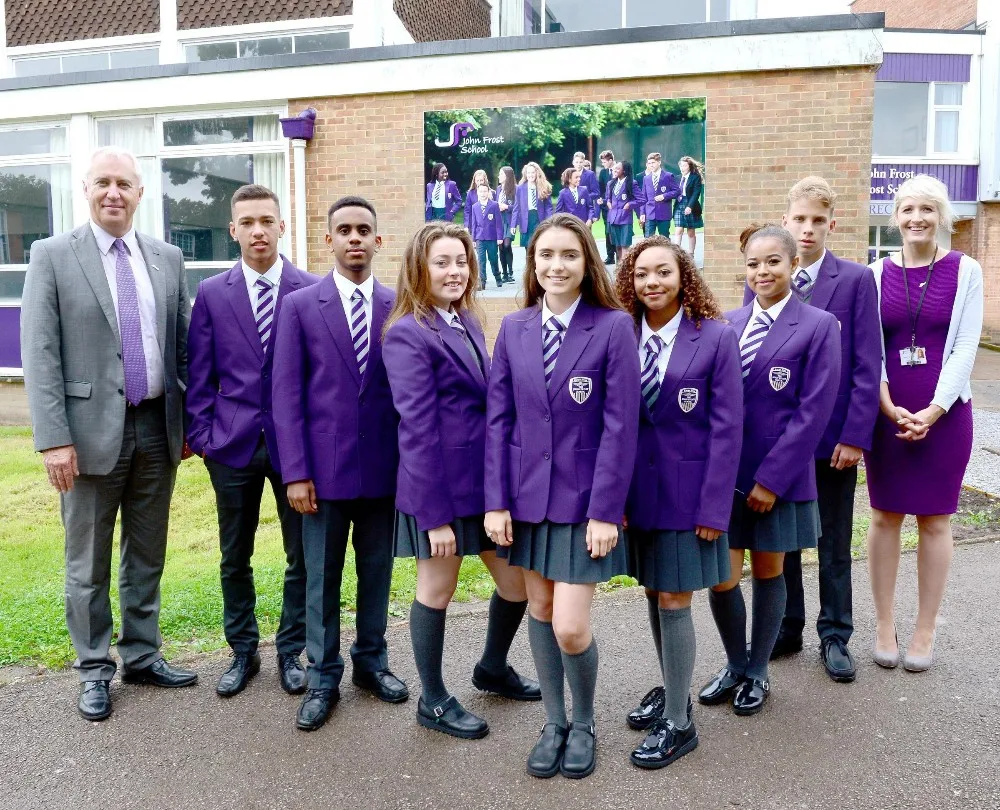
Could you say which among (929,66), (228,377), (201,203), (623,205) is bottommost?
(228,377)

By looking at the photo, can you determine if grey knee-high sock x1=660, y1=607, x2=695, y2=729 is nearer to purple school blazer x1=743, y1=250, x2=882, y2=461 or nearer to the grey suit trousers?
purple school blazer x1=743, y1=250, x2=882, y2=461

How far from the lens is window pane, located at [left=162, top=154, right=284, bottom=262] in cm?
1238

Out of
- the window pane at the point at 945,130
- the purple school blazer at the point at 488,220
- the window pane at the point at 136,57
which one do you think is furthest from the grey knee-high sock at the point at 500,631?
the window pane at the point at 945,130

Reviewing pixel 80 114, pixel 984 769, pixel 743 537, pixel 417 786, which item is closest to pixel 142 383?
pixel 417 786

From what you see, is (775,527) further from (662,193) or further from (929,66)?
(929,66)

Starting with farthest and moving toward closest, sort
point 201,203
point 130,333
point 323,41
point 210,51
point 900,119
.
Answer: point 900,119 < point 210,51 < point 323,41 < point 201,203 < point 130,333

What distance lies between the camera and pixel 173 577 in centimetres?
592

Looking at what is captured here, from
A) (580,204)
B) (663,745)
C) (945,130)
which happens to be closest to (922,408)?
(663,745)

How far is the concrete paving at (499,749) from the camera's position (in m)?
3.19

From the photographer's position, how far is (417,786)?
327cm

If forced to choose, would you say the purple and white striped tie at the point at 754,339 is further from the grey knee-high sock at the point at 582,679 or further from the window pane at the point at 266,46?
the window pane at the point at 266,46

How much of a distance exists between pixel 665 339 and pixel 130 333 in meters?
2.34

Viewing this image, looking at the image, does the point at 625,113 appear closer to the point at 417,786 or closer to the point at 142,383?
the point at 142,383

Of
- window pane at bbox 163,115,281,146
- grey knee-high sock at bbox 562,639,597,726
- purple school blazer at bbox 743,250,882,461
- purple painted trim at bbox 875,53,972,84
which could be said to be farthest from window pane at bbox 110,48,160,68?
purple painted trim at bbox 875,53,972,84
